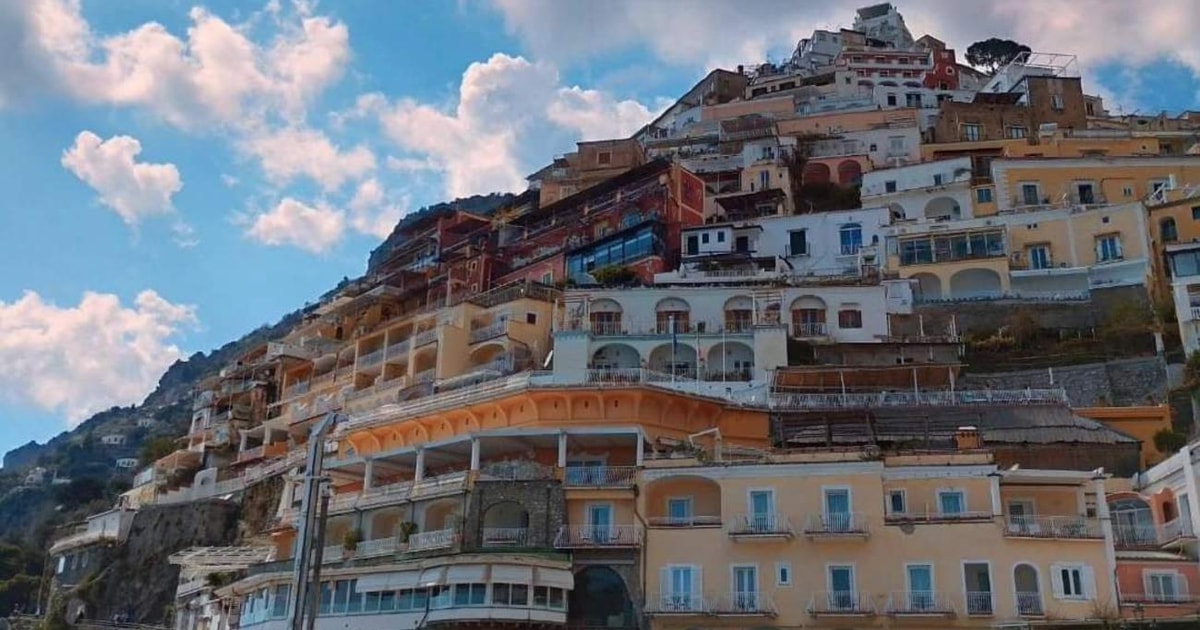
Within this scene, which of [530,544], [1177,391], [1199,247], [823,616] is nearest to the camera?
[823,616]

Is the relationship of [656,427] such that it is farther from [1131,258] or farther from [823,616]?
[1131,258]

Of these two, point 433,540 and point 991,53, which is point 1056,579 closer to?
point 433,540

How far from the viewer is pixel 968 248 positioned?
58406 mm

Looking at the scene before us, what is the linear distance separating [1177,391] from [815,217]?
24.1m

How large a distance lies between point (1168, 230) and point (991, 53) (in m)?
58.3

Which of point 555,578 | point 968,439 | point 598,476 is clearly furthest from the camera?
point 598,476

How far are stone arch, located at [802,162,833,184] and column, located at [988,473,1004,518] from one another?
4604cm

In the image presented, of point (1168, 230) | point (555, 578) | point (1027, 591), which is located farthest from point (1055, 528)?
point (1168, 230)

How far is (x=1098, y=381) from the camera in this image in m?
45.5

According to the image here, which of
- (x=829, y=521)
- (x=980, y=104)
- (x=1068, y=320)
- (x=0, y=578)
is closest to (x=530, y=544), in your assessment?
(x=829, y=521)

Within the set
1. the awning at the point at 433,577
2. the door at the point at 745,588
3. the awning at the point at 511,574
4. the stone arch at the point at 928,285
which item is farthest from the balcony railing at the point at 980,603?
the stone arch at the point at 928,285

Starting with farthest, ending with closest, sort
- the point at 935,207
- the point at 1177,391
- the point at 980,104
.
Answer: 1. the point at 980,104
2. the point at 935,207
3. the point at 1177,391

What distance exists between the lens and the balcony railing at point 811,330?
175 feet

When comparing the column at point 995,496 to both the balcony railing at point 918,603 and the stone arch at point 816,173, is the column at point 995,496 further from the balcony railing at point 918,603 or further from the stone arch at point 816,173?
the stone arch at point 816,173
